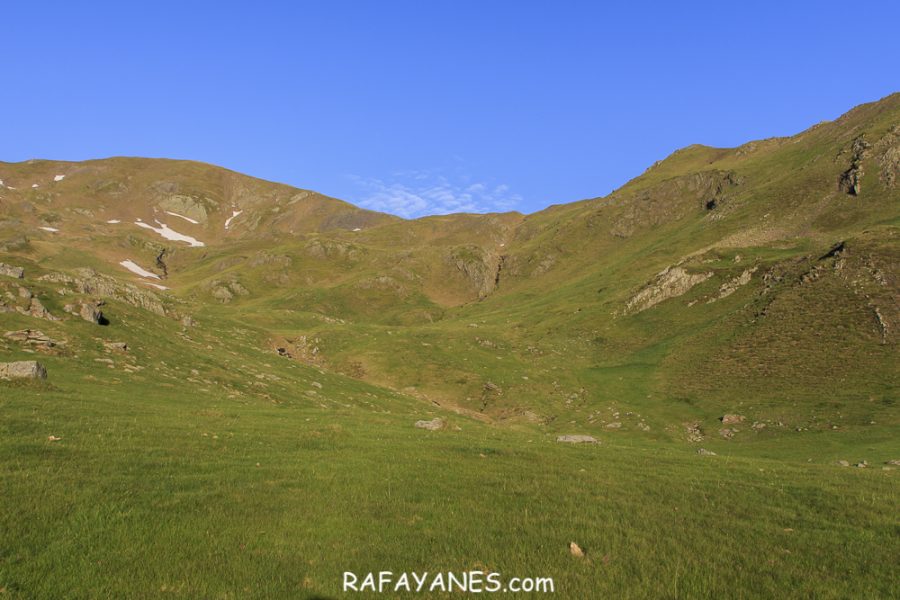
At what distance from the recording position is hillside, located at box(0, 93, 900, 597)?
11.1 meters

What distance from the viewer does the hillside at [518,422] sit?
11.1 m

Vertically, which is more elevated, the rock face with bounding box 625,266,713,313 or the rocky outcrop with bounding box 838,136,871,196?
the rocky outcrop with bounding box 838,136,871,196

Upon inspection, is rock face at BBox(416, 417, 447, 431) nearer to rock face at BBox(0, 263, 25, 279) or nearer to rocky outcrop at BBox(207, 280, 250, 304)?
rock face at BBox(0, 263, 25, 279)

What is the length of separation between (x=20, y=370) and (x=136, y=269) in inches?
7059

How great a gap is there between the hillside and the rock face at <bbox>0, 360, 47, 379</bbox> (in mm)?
892

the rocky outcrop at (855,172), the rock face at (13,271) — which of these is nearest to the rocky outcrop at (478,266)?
the rocky outcrop at (855,172)

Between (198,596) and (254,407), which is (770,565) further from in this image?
(254,407)

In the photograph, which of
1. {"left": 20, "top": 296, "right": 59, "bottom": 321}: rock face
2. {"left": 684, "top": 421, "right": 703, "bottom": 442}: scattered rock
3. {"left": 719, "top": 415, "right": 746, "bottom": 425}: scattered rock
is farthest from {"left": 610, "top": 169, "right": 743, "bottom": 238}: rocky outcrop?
{"left": 20, "top": 296, "right": 59, "bottom": 321}: rock face

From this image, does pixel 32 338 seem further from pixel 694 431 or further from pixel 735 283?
pixel 735 283

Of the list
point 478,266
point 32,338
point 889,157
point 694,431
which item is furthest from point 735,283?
point 478,266

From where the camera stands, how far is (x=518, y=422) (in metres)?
54.9

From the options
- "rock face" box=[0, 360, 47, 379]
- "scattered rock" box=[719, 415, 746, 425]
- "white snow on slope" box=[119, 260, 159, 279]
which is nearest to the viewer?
"rock face" box=[0, 360, 47, 379]

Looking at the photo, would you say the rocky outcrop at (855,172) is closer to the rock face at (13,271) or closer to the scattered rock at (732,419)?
the scattered rock at (732,419)

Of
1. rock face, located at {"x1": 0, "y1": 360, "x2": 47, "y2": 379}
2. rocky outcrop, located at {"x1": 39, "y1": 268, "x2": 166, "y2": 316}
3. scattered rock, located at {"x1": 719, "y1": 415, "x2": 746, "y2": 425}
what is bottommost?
scattered rock, located at {"x1": 719, "y1": 415, "x2": 746, "y2": 425}
